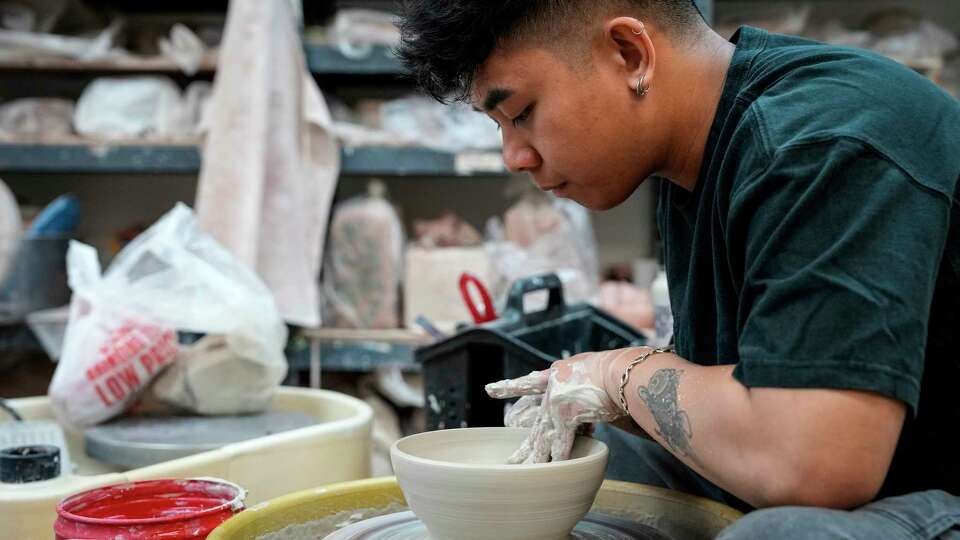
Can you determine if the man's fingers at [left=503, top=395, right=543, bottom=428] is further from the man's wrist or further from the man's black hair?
the man's black hair

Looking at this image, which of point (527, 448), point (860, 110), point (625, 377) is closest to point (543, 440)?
point (527, 448)

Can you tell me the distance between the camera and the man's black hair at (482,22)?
3.13 feet

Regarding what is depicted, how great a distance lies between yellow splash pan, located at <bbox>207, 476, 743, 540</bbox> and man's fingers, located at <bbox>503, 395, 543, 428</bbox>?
0.18 m

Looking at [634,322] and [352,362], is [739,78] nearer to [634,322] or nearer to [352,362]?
[634,322]

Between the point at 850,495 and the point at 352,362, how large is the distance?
8.20ft

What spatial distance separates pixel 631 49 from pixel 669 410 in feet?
1.27

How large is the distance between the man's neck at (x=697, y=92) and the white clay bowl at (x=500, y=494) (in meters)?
0.36

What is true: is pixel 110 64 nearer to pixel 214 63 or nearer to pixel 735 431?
pixel 214 63

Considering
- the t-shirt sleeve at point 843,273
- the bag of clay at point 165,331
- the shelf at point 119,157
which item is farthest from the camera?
the shelf at point 119,157

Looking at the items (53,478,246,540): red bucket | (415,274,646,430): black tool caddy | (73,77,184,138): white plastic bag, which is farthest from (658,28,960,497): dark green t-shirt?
(73,77,184,138): white plastic bag

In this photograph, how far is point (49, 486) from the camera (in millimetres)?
1229

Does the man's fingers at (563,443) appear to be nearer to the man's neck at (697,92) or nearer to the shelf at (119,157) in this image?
the man's neck at (697,92)

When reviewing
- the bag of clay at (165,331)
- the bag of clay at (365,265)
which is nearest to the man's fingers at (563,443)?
the bag of clay at (165,331)

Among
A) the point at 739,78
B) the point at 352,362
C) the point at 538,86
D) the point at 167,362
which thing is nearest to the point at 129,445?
the point at 167,362
